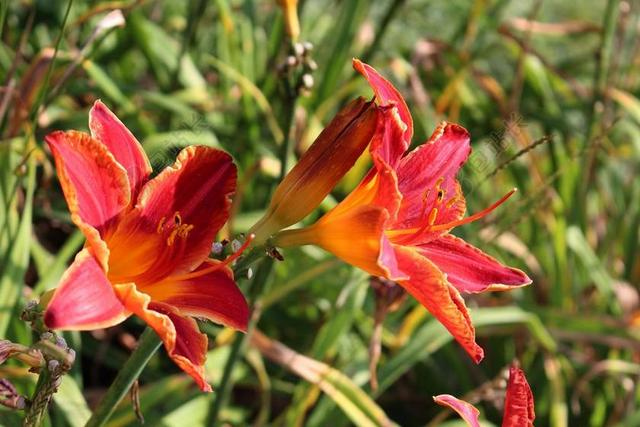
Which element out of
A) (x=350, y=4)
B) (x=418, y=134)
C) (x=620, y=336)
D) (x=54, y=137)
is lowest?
(x=620, y=336)

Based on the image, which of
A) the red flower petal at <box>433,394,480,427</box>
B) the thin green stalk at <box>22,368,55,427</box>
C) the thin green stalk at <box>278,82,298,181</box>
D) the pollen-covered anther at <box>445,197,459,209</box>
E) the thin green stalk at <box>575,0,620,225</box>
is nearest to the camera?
the thin green stalk at <box>22,368,55,427</box>

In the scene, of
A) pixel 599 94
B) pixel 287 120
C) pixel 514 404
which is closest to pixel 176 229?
pixel 514 404

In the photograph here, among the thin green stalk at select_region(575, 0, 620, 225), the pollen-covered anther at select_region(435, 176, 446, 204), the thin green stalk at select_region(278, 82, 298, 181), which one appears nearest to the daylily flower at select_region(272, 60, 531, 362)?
the pollen-covered anther at select_region(435, 176, 446, 204)

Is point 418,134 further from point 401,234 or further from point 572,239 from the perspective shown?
point 401,234

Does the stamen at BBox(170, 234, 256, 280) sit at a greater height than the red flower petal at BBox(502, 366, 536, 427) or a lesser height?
greater

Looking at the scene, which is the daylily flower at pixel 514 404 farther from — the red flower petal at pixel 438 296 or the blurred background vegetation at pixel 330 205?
the blurred background vegetation at pixel 330 205

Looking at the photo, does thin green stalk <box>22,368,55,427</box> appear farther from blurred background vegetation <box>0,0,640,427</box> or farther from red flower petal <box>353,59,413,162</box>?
blurred background vegetation <box>0,0,640,427</box>

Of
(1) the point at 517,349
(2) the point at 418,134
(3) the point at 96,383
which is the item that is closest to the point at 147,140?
(3) the point at 96,383
